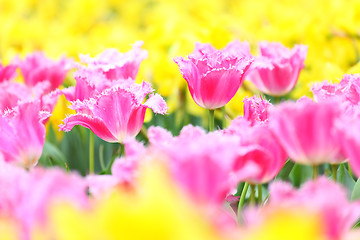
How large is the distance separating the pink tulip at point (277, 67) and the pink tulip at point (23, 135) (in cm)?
36

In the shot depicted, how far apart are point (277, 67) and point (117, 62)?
27 centimetres

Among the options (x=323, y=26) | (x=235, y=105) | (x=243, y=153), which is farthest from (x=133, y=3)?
(x=243, y=153)

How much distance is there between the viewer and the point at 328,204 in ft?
1.17

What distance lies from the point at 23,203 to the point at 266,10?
1.86m

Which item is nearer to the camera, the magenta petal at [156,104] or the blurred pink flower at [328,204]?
the blurred pink flower at [328,204]

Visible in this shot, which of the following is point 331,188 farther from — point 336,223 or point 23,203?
point 23,203

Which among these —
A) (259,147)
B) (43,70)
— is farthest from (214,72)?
(43,70)

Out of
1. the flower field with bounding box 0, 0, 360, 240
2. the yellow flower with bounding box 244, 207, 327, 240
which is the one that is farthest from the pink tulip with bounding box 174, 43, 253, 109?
the yellow flower with bounding box 244, 207, 327, 240

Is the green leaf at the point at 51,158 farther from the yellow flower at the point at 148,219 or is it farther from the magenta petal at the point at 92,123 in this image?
the yellow flower at the point at 148,219

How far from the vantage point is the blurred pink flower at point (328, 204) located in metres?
0.35

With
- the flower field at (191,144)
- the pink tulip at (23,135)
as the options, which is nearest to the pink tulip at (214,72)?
the flower field at (191,144)

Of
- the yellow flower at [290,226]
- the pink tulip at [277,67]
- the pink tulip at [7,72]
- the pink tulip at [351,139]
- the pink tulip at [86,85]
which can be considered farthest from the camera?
the pink tulip at [7,72]

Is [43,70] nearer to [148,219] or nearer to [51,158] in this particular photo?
[51,158]

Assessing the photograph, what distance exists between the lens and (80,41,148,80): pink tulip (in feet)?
2.74
